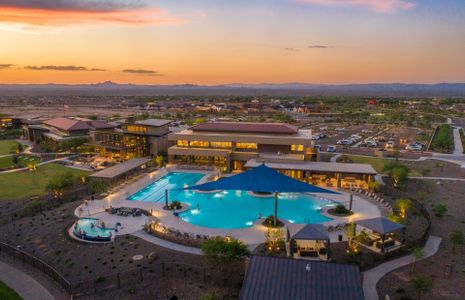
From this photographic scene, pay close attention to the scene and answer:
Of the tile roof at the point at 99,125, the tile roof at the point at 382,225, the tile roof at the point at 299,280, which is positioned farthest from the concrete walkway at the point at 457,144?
the tile roof at the point at 99,125

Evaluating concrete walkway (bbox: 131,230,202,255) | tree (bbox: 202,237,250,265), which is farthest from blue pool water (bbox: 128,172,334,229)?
tree (bbox: 202,237,250,265)

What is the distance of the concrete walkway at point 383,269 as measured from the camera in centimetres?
2362

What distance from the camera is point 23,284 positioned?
81.4 feet

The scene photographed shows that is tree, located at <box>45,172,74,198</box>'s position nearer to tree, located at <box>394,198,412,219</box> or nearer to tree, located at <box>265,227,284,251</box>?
tree, located at <box>265,227,284,251</box>

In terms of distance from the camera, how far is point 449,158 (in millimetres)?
66938

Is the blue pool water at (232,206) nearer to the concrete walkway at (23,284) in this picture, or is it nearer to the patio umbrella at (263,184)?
the patio umbrella at (263,184)

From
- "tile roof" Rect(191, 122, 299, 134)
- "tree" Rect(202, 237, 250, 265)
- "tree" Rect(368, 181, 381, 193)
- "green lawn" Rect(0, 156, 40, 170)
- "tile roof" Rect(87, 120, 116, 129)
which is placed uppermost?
"tile roof" Rect(191, 122, 299, 134)

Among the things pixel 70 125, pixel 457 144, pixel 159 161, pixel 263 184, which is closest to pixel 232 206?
pixel 263 184

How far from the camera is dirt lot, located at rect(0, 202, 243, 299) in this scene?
23.9 m

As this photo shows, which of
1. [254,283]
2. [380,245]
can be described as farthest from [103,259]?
[380,245]

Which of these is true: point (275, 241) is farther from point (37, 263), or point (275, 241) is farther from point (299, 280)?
point (37, 263)

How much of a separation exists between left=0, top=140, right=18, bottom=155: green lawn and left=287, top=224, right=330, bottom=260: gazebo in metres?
67.8

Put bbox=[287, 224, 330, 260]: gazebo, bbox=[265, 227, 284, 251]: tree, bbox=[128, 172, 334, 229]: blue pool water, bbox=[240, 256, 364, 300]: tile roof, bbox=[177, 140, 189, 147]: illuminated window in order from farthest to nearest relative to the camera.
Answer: bbox=[177, 140, 189, 147]: illuminated window → bbox=[128, 172, 334, 229]: blue pool water → bbox=[265, 227, 284, 251]: tree → bbox=[287, 224, 330, 260]: gazebo → bbox=[240, 256, 364, 300]: tile roof

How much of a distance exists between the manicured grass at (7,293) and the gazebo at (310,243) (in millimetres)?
20336
